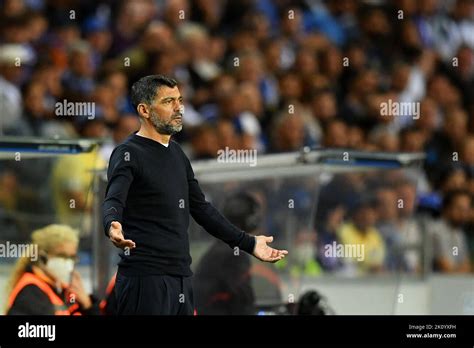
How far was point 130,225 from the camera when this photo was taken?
4.89m

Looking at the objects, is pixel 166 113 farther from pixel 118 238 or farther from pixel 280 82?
pixel 280 82

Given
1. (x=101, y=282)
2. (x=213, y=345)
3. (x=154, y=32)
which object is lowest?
(x=213, y=345)

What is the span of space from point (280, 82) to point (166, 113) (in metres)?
5.78

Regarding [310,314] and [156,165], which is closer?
[156,165]

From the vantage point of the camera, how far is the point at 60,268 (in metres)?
6.29

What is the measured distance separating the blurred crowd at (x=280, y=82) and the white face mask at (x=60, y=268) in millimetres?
365

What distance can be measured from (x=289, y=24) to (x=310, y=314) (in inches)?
197

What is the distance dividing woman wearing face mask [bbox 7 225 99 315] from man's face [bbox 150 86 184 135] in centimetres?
160

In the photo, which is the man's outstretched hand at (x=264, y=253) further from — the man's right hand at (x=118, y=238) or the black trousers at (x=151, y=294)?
the man's right hand at (x=118, y=238)

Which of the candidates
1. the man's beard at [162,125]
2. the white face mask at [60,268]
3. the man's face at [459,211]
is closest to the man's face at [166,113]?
the man's beard at [162,125]

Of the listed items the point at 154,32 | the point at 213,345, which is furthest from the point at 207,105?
the point at 213,345

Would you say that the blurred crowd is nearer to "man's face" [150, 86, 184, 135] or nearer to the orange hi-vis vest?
the orange hi-vis vest

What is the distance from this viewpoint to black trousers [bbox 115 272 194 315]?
4.89m

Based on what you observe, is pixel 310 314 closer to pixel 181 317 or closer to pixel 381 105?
pixel 181 317
